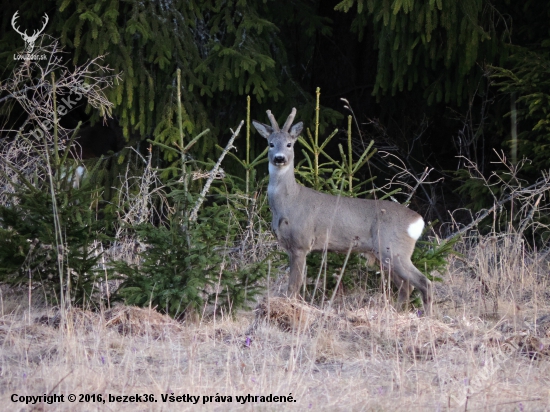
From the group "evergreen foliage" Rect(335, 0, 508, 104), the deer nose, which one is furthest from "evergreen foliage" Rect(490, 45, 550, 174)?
the deer nose

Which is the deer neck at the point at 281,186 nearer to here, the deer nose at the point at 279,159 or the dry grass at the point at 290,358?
the deer nose at the point at 279,159

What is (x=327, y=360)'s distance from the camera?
Answer: 5145 mm

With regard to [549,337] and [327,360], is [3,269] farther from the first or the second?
[549,337]

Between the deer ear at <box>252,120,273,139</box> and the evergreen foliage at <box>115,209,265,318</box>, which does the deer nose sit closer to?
the deer ear at <box>252,120,273,139</box>

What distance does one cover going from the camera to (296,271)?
696cm

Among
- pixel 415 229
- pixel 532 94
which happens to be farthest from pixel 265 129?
pixel 532 94

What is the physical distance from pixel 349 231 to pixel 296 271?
1.86 feet

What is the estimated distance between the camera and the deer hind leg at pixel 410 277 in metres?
6.85

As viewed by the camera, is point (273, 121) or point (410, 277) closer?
point (410, 277)

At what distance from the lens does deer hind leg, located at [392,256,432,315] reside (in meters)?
6.85

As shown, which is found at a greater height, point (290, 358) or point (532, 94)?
point (532, 94)

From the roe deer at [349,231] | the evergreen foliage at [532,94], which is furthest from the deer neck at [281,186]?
the evergreen foliage at [532,94]

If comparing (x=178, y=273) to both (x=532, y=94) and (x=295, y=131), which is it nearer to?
(x=295, y=131)

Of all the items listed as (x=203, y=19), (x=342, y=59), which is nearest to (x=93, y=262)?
(x=203, y=19)
